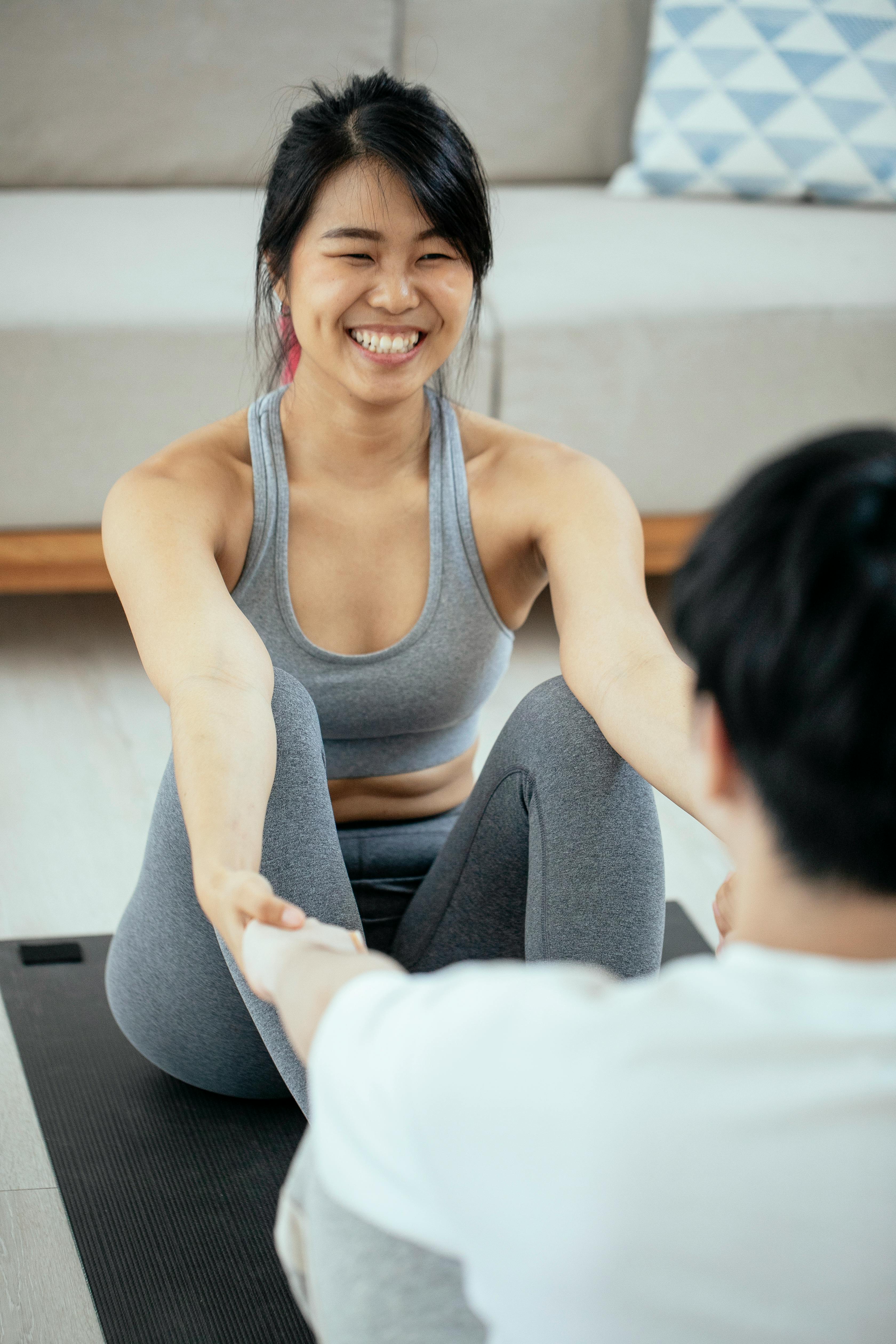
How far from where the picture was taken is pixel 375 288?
1.26 meters

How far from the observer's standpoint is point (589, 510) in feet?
4.38

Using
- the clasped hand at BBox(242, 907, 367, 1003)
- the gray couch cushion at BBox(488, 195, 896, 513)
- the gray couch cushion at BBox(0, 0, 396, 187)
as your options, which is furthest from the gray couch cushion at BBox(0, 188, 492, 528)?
the clasped hand at BBox(242, 907, 367, 1003)

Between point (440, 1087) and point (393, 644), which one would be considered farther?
point (393, 644)

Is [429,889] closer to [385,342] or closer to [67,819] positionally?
[385,342]

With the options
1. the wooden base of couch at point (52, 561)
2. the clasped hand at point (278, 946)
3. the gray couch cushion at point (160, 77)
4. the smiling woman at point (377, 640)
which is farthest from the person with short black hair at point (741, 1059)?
the gray couch cushion at point (160, 77)

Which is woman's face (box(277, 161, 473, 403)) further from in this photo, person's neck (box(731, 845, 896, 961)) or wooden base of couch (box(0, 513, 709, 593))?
wooden base of couch (box(0, 513, 709, 593))

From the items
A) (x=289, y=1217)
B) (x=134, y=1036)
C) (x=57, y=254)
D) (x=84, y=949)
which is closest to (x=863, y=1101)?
(x=289, y=1217)

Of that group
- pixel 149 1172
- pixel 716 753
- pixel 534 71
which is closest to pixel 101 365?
pixel 534 71

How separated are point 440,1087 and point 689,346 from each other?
1.93 m

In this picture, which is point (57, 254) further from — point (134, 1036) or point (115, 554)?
point (134, 1036)

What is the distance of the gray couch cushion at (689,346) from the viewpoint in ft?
7.52

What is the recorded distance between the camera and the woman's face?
1.22m

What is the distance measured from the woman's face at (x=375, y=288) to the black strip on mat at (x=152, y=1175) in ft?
2.32

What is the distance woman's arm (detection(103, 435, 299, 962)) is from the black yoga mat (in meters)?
0.35
